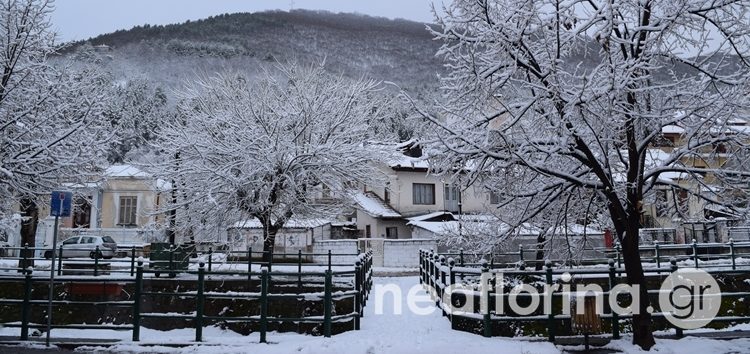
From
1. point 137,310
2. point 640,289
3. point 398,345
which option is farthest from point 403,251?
point 640,289

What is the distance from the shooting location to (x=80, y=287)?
53.1 feet

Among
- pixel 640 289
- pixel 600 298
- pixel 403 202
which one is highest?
pixel 403 202

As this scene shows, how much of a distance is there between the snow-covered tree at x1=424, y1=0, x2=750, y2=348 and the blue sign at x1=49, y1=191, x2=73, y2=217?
23.9ft

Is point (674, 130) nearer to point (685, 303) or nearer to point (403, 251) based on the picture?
point (685, 303)

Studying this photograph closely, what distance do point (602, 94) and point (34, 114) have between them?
48.6 ft

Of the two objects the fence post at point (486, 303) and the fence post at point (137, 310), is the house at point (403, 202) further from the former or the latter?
the fence post at point (137, 310)

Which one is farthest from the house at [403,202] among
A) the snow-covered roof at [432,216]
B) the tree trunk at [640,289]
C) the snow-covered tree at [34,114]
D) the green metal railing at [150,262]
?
the tree trunk at [640,289]

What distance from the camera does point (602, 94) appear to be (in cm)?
737

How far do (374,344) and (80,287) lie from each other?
39.0 ft

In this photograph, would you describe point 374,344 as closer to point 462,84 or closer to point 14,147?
point 462,84

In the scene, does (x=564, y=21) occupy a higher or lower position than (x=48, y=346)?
higher

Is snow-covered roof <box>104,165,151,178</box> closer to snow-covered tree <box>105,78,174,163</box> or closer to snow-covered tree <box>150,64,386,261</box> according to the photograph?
snow-covered tree <box>105,78,174,163</box>

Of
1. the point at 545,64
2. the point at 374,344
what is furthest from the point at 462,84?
the point at 374,344

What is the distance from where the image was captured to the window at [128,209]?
43.0 metres
